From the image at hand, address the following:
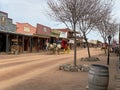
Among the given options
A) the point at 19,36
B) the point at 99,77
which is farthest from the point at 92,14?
the point at 19,36

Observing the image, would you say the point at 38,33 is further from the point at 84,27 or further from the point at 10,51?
the point at 84,27

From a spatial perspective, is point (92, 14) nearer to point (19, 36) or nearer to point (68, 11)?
point (68, 11)

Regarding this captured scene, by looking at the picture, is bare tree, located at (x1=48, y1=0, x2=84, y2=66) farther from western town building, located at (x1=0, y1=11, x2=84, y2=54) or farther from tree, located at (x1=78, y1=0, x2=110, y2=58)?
western town building, located at (x1=0, y1=11, x2=84, y2=54)

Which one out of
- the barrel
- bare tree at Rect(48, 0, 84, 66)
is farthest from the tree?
the barrel

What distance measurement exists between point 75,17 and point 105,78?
9648 millimetres

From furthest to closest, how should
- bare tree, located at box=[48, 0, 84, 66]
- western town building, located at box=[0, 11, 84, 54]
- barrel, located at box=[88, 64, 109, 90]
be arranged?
western town building, located at box=[0, 11, 84, 54] < bare tree, located at box=[48, 0, 84, 66] < barrel, located at box=[88, 64, 109, 90]

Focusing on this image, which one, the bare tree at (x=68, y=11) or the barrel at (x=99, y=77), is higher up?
the bare tree at (x=68, y=11)

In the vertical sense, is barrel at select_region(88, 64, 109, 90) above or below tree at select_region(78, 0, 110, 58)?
below

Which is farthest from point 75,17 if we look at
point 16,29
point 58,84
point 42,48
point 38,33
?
point 42,48

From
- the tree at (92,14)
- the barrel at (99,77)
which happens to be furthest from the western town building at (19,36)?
the barrel at (99,77)

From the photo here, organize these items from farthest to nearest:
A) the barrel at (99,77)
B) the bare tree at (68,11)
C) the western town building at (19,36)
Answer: the western town building at (19,36) → the bare tree at (68,11) → the barrel at (99,77)

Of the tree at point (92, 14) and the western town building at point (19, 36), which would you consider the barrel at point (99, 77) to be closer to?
the tree at point (92, 14)

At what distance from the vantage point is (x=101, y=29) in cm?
4231

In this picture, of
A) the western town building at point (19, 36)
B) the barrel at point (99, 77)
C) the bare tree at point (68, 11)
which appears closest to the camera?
the barrel at point (99, 77)
